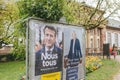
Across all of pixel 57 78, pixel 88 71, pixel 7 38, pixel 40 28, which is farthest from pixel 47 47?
pixel 7 38

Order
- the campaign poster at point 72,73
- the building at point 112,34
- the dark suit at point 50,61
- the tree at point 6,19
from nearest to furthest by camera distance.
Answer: the dark suit at point 50,61 → the campaign poster at point 72,73 → the tree at point 6,19 → the building at point 112,34

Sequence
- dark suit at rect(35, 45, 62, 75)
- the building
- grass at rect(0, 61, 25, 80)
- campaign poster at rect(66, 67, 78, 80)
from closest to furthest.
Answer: dark suit at rect(35, 45, 62, 75) < campaign poster at rect(66, 67, 78, 80) < grass at rect(0, 61, 25, 80) < the building

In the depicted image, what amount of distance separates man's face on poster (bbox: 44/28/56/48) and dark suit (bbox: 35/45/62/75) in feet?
0.62

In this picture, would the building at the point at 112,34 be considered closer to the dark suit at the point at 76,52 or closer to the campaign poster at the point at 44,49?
the dark suit at the point at 76,52

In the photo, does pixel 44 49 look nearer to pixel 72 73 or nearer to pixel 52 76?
pixel 52 76

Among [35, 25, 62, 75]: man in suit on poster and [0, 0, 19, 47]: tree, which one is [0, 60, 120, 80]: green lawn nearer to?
[0, 0, 19, 47]: tree

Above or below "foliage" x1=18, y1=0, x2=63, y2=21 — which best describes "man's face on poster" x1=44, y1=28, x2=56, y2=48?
below

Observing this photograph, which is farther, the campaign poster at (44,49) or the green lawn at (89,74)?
the green lawn at (89,74)

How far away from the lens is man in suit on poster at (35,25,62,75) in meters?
6.09

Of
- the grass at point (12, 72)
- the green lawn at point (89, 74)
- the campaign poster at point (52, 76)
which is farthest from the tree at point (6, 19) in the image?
the campaign poster at point (52, 76)

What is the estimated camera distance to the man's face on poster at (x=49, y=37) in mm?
6275

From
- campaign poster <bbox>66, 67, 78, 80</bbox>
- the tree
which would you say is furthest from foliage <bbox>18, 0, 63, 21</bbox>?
the tree

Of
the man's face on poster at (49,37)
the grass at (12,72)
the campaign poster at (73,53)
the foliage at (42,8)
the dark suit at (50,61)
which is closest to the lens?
the dark suit at (50,61)

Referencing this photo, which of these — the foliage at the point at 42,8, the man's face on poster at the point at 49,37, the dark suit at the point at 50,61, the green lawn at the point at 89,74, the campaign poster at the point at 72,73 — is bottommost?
the green lawn at the point at 89,74
